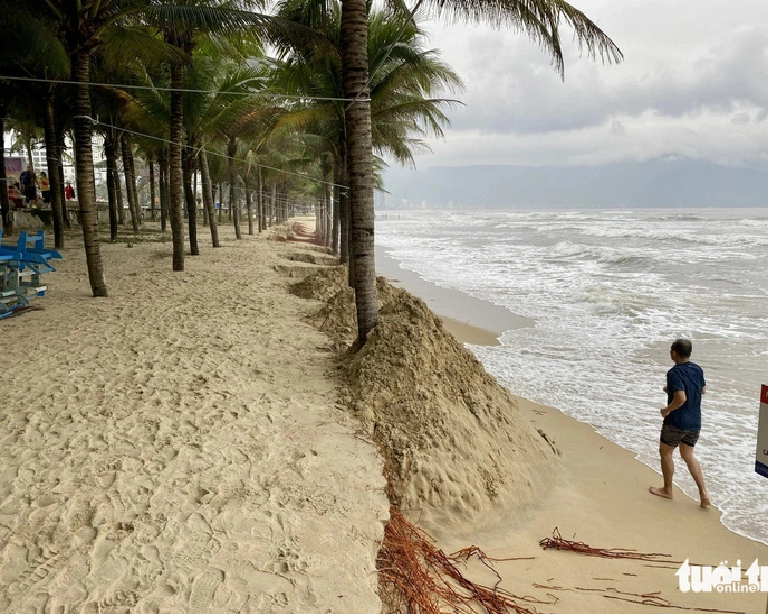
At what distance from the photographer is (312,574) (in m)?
2.82

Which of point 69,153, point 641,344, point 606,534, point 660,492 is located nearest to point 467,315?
point 641,344

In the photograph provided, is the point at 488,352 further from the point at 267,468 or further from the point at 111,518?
the point at 111,518

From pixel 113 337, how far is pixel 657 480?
6184 millimetres

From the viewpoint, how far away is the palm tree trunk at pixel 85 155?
320 inches

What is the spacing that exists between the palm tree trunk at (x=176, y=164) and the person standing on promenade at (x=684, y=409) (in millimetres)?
10062

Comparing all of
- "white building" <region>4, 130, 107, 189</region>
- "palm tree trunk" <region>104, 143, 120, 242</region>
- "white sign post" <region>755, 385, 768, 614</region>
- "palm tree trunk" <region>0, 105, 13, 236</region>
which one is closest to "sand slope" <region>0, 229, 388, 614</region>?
"white sign post" <region>755, 385, 768, 614</region>

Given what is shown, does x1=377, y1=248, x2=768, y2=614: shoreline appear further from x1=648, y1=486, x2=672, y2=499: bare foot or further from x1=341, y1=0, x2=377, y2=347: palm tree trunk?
x1=341, y1=0, x2=377, y2=347: palm tree trunk

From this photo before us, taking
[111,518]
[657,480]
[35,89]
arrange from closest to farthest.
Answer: [111,518] → [657,480] → [35,89]

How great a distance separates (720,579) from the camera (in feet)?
12.6

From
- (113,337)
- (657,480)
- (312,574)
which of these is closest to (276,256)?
(113,337)

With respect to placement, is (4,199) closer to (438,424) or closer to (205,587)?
(438,424)

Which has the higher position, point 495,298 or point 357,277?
point 357,277

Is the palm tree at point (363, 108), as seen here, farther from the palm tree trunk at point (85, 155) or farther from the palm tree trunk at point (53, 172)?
the palm tree trunk at point (53, 172)

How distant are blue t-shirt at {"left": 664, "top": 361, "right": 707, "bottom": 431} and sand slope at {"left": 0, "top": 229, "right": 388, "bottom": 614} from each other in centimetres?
262
